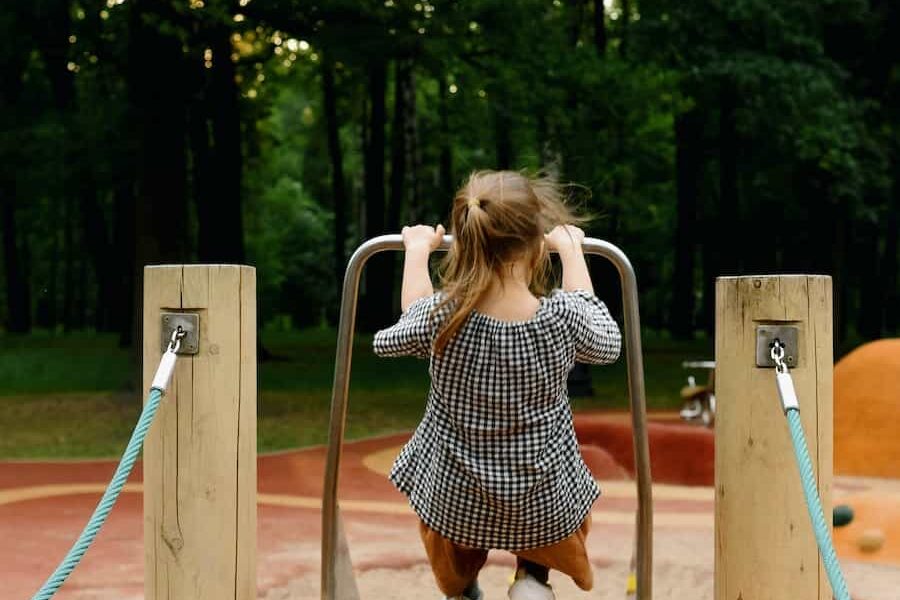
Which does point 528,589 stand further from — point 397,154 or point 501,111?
point 397,154

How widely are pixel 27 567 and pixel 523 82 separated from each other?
8667 millimetres

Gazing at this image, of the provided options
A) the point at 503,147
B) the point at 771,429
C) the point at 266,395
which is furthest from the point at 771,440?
the point at 503,147

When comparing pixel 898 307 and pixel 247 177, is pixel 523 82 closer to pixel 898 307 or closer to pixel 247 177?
pixel 247 177

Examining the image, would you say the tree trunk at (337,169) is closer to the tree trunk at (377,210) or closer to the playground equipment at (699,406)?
the tree trunk at (377,210)

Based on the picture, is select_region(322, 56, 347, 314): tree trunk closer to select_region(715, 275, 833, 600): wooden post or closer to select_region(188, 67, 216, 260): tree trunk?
select_region(188, 67, 216, 260): tree trunk

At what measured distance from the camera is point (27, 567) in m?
5.74

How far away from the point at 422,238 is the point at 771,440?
103 centimetres

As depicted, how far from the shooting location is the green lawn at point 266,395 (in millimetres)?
11344

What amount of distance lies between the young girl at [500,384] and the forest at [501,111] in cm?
350

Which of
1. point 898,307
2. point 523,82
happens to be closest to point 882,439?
point 523,82

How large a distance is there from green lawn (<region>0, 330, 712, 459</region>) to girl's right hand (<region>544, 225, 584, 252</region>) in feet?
26.0

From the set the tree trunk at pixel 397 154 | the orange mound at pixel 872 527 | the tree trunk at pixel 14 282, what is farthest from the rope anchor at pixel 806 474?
the tree trunk at pixel 14 282

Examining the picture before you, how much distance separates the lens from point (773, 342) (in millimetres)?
3027

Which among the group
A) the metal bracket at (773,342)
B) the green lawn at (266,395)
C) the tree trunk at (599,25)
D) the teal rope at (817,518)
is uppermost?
the tree trunk at (599,25)
